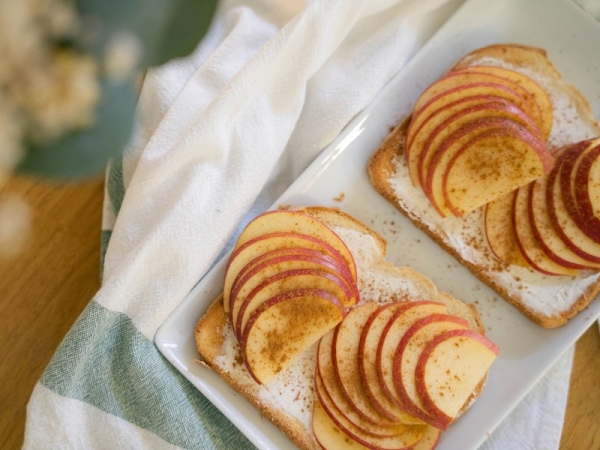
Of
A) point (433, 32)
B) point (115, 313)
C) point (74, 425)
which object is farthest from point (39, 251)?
point (433, 32)

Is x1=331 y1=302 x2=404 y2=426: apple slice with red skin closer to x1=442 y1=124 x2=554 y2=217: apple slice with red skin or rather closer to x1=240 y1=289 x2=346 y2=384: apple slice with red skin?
x1=240 y1=289 x2=346 y2=384: apple slice with red skin

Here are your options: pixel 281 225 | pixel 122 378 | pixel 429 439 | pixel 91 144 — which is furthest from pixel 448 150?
pixel 91 144

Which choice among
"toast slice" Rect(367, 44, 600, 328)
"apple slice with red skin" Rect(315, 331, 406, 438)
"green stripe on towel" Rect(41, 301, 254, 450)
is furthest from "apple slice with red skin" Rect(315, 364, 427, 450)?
"toast slice" Rect(367, 44, 600, 328)

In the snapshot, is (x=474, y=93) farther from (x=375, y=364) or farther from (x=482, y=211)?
(x=375, y=364)

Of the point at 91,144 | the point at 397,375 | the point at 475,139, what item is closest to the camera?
the point at 91,144

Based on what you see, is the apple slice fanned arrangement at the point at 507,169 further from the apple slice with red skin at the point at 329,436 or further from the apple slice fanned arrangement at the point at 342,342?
the apple slice with red skin at the point at 329,436

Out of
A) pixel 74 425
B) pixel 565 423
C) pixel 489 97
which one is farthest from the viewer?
pixel 565 423

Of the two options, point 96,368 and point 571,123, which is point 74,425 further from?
point 571,123
